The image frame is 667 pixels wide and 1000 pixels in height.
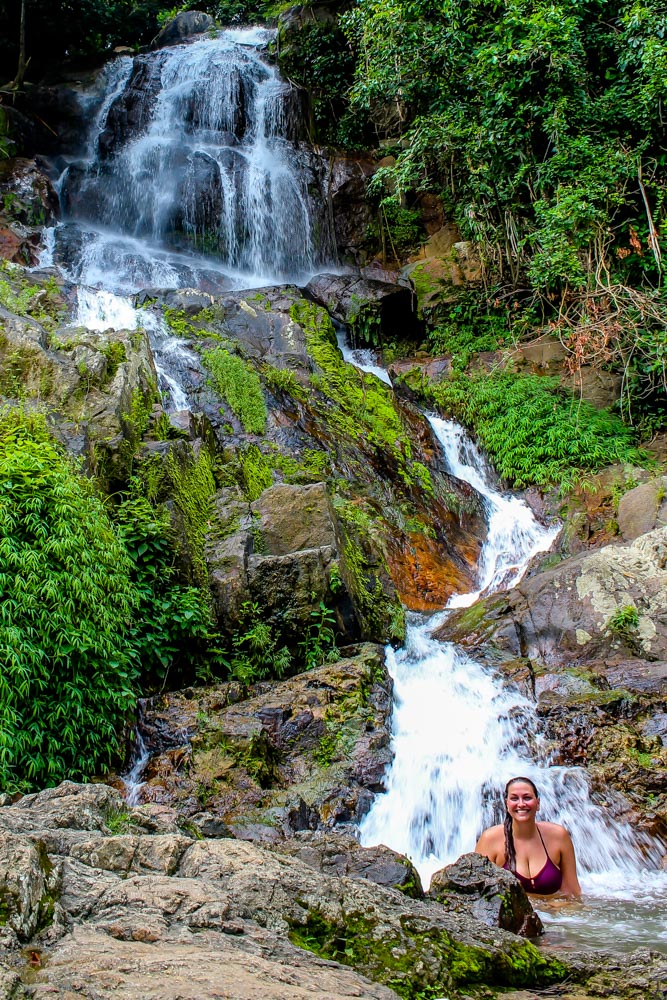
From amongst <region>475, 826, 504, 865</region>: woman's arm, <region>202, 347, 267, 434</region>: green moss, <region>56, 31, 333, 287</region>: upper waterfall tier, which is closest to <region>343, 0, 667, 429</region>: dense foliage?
<region>56, 31, 333, 287</region>: upper waterfall tier

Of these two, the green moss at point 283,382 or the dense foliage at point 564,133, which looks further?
the dense foliage at point 564,133

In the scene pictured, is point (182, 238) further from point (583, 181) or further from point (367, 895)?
point (367, 895)

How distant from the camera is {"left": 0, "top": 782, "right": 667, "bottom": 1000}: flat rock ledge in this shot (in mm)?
1966

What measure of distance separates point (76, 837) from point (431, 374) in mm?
13241

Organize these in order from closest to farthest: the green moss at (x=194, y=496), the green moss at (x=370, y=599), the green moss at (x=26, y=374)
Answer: the green moss at (x=194, y=496) → the green moss at (x=26, y=374) → the green moss at (x=370, y=599)

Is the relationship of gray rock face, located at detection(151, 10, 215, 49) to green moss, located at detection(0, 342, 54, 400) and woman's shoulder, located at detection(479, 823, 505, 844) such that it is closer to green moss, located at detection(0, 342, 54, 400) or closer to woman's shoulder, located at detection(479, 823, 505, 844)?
green moss, located at detection(0, 342, 54, 400)

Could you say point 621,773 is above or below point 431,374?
below

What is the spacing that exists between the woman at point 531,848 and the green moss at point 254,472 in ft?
18.5

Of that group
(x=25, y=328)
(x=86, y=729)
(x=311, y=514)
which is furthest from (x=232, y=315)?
(x=86, y=729)

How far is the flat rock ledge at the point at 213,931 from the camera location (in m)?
1.97

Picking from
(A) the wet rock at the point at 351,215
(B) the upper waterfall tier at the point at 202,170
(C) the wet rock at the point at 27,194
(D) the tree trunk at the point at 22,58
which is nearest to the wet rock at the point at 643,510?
(B) the upper waterfall tier at the point at 202,170

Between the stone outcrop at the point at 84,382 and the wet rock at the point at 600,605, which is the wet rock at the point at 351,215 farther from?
the wet rock at the point at 600,605

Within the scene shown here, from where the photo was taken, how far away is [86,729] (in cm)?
561

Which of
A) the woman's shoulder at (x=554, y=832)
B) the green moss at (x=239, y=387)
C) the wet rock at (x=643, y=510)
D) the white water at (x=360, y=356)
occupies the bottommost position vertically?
the woman's shoulder at (x=554, y=832)
